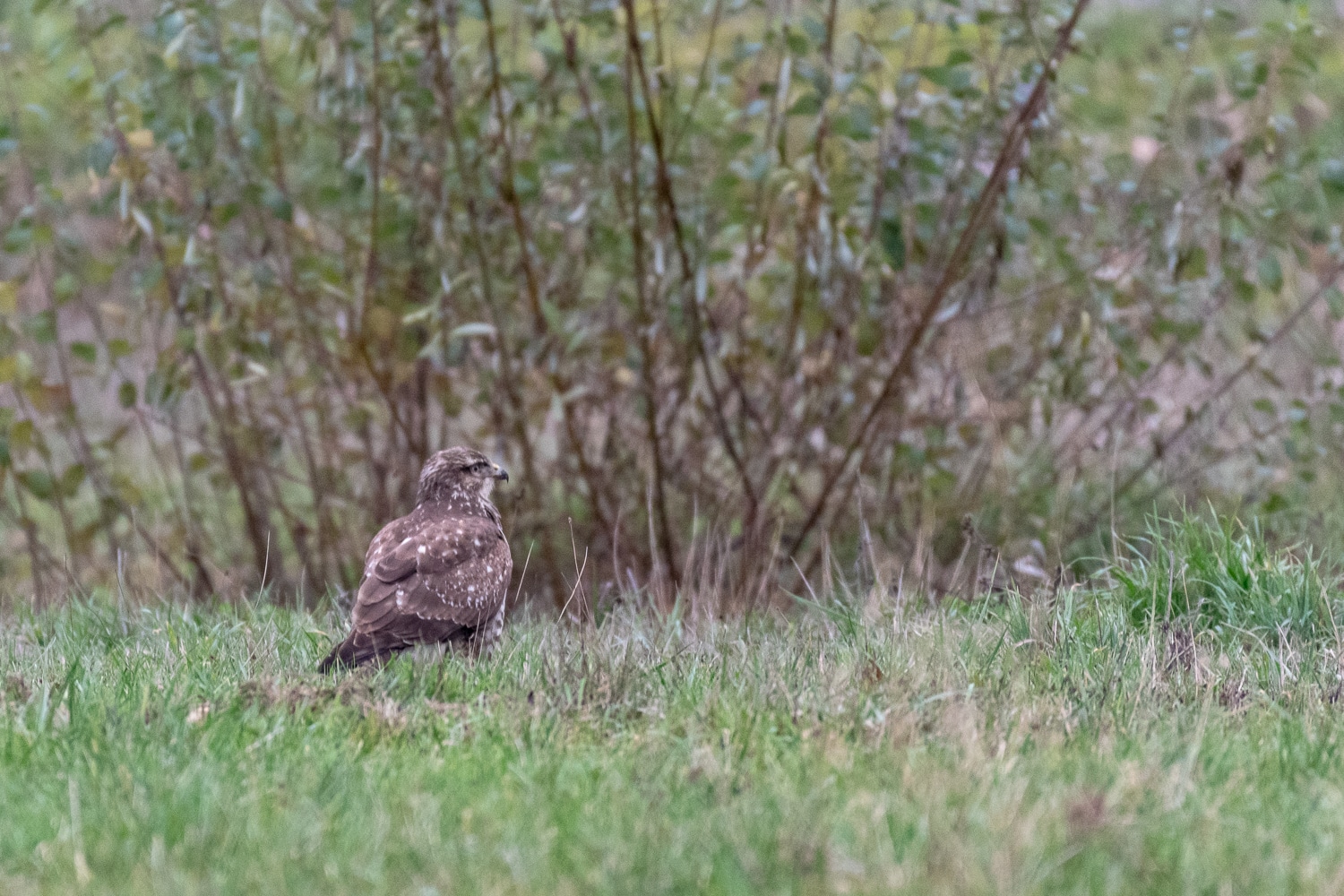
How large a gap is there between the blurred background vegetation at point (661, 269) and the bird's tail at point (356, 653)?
4.93 feet

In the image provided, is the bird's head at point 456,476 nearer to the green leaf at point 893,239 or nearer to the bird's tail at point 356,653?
the bird's tail at point 356,653

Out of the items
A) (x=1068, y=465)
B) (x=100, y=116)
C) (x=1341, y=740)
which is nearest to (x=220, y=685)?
(x=1341, y=740)

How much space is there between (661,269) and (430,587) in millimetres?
1986

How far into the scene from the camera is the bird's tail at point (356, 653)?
5199 mm

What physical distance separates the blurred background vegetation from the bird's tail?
1.50m

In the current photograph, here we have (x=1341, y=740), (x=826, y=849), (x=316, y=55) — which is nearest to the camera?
(x=826, y=849)

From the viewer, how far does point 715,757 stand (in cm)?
408

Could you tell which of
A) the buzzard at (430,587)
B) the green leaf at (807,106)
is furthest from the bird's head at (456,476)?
the green leaf at (807,106)

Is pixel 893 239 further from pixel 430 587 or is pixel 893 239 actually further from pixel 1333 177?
pixel 430 587

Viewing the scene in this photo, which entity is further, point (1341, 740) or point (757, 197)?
point (757, 197)

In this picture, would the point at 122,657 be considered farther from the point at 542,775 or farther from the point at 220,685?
the point at 542,775

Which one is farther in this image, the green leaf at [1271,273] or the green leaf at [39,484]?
the green leaf at [39,484]

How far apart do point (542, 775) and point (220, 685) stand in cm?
131

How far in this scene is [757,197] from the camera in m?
7.43
